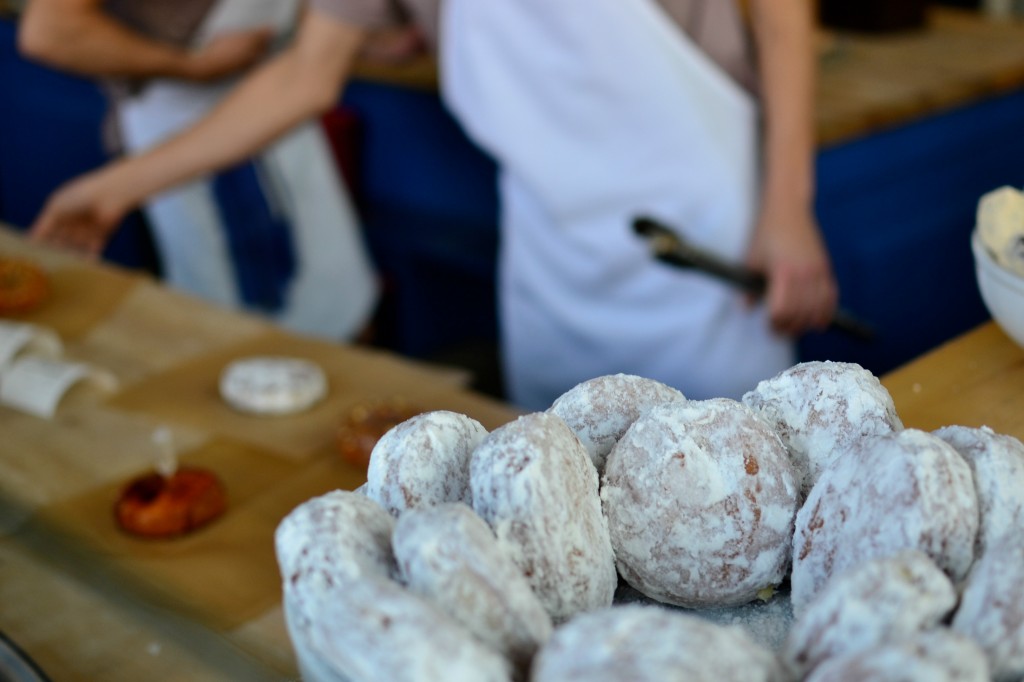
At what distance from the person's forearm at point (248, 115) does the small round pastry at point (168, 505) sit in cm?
82

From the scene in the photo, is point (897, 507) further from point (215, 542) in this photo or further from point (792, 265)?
point (792, 265)

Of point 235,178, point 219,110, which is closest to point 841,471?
point 219,110

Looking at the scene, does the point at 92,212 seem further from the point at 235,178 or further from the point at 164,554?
the point at 164,554

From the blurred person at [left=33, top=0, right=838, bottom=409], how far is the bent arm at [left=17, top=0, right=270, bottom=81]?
407 mm

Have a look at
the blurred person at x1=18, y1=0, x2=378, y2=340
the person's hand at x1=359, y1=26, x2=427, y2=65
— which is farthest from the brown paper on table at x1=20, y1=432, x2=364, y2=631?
the person's hand at x1=359, y1=26, x2=427, y2=65

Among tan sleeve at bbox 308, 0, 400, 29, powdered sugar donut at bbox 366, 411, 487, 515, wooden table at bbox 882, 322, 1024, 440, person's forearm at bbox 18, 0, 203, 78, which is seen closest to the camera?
powdered sugar donut at bbox 366, 411, 487, 515

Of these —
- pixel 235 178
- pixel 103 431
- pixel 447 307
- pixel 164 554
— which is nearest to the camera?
pixel 164 554

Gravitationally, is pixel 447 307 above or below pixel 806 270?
below

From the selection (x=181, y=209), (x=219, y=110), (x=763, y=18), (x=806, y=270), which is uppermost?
(x=763, y=18)

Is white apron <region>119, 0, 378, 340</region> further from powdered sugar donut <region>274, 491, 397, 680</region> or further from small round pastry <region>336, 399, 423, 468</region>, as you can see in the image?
powdered sugar donut <region>274, 491, 397, 680</region>

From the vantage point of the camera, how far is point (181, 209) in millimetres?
2336

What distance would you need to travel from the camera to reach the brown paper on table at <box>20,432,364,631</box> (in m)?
0.90

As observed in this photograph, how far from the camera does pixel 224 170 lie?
88.9 inches

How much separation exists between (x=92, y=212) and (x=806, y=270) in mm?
1135
